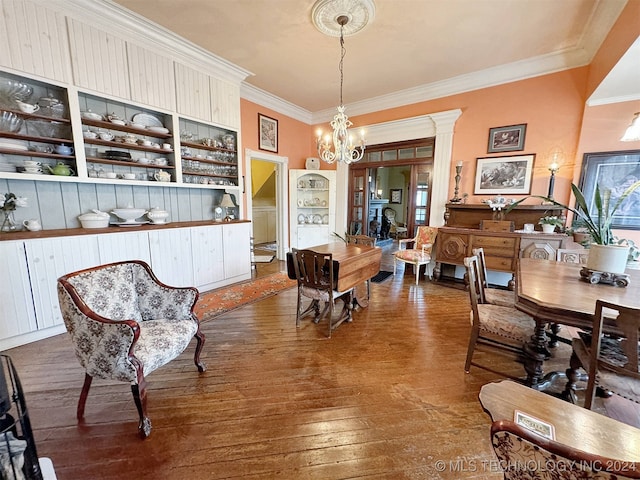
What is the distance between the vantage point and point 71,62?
2.49 metres

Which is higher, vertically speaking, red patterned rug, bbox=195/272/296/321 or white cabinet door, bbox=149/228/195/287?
white cabinet door, bbox=149/228/195/287

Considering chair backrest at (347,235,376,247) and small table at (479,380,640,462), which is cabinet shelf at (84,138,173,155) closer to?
chair backrest at (347,235,376,247)

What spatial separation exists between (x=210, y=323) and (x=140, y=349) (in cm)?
125

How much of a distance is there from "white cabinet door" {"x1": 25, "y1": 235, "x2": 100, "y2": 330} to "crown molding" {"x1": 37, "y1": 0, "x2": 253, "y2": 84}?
2161mm

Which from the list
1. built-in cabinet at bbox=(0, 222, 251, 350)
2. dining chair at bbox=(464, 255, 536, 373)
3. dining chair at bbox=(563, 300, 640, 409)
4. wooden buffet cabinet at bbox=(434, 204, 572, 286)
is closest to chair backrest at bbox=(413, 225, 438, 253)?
wooden buffet cabinet at bbox=(434, 204, 572, 286)

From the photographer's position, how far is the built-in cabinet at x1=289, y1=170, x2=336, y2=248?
18.0 feet

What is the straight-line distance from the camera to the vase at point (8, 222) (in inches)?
93.3

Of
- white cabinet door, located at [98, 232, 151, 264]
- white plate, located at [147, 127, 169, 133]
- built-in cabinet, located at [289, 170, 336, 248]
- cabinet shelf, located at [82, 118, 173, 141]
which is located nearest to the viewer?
white cabinet door, located at [98, 232, 151, 264]

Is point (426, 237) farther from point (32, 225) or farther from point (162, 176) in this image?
point (32, 225)

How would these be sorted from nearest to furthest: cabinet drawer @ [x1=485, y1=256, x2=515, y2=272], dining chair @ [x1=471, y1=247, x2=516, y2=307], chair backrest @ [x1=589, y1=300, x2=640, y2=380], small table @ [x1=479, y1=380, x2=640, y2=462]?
small table @ [x1=479, y1=380, x2=640, y2=462], chair backrest @ [x1=589, y1=300, x2=640, y2=380], dining chair @ [x1=471, y1=247, x2=516, y2=307], cabinet drawer @ [x1=485, y1=256, x2=515, y2=272]

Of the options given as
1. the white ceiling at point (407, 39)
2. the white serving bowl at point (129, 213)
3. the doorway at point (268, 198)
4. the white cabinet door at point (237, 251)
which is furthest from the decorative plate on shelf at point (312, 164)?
the white serving bowl at point (129, 213)

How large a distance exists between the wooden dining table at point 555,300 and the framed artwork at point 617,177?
1.58 meters

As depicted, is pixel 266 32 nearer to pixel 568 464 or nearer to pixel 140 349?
A: pixel 140 349

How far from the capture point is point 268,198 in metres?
7.43
